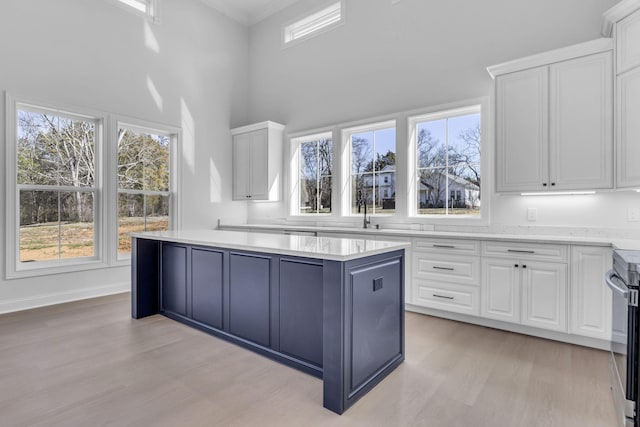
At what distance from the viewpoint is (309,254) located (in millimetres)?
2070

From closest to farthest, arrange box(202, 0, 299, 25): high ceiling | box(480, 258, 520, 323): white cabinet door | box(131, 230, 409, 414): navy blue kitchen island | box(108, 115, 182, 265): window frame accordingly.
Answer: box(131, 230, 409, 414): navy blue kitchen island → box(480, 258, 520, 323): white cabinet door → box(108, 115, 182, 265): window frame → box(202, 0, 299, 25): high ceiling

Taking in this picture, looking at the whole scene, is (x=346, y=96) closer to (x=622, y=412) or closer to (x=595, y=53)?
(x=595, y=53)

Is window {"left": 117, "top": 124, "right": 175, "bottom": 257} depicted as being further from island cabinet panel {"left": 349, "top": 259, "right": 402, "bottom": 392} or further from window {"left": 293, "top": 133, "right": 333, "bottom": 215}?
island cabinet panel {"left": 349, "top": 259, "right": 402, "bottom": 392}

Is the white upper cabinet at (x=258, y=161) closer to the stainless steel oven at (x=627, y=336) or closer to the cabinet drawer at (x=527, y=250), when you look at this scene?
the cabinet drawer at (x=527, y=250)

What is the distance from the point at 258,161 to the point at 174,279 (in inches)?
106

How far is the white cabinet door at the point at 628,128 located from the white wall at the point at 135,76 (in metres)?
5.11

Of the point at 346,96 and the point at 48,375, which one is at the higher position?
the point at 346,96

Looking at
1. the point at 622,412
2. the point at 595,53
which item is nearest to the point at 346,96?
the point at 595,53

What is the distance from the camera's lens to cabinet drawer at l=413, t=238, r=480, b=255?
10.8 feet

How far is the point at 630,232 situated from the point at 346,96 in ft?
11.6

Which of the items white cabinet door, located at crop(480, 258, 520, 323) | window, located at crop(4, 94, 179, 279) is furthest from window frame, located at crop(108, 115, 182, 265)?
white cabinet door, located at crop(480, 258, 520, 323)

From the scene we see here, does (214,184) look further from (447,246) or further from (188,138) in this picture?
(447,246)

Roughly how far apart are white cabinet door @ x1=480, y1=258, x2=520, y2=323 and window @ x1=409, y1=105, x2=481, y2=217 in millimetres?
906

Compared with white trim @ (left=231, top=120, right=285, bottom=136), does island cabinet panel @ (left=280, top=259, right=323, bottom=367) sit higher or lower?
lower
